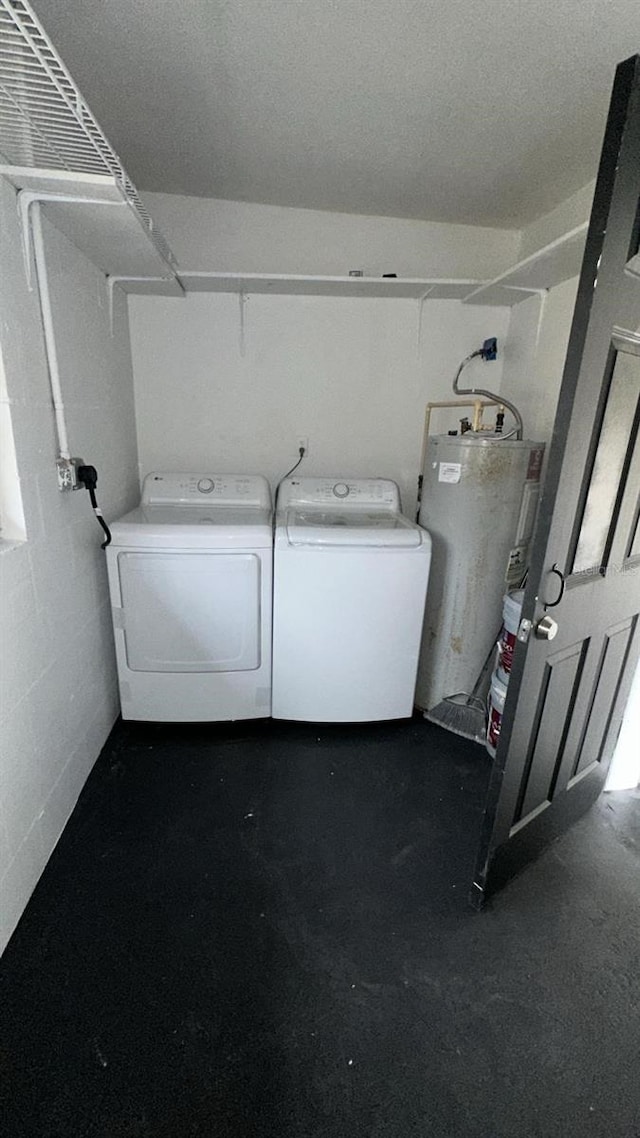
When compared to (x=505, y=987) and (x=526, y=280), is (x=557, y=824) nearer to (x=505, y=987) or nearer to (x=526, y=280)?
(x=505, y=987)

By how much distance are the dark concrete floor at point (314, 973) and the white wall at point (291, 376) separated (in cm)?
169

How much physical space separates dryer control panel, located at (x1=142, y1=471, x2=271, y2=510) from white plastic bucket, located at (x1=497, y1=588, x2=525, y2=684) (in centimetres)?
122

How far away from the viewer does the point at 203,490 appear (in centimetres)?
234

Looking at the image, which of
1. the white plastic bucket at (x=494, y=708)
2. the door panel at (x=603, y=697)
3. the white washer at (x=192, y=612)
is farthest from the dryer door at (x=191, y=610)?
the door panel at (x=603, y=697)

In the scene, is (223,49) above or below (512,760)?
above

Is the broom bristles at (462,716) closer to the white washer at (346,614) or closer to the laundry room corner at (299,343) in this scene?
the white washer at (346,614)

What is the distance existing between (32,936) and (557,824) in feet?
5.34

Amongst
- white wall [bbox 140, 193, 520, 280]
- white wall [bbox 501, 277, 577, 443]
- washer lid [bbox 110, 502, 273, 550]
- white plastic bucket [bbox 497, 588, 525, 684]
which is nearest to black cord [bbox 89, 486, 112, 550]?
Result: washer lid [bbox 110, 502, 273, 550]

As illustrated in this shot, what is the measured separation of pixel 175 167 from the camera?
1.96m

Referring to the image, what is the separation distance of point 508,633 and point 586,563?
0.77m

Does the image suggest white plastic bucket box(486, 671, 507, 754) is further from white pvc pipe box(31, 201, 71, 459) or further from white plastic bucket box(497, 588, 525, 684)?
white pvc pipe box(31, 201, 71, 459)

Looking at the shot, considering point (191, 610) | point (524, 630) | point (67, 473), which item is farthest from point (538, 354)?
point (67, 473)

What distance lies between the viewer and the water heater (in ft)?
6.63

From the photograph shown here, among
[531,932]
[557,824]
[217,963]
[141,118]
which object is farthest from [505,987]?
[141,118]
